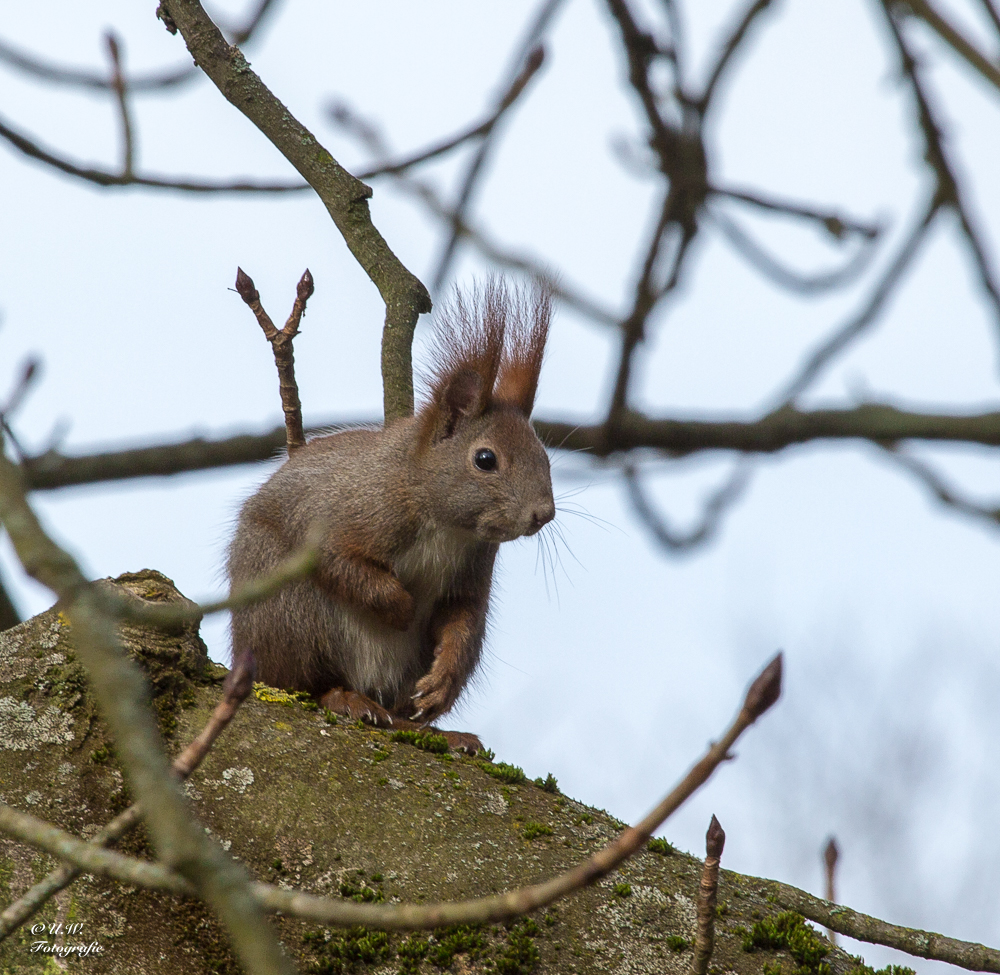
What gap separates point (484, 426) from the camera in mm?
4176

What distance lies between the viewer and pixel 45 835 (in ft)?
3.90

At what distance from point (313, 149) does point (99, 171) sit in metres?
0.82

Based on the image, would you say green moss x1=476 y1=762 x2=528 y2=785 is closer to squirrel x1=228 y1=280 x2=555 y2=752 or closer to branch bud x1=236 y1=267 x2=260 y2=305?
squirrel x1=228 y1=280 x2=555 y2=752

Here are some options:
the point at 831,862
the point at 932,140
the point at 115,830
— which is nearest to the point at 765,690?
the point at 115,830

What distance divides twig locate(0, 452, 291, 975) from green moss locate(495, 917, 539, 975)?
1.04m

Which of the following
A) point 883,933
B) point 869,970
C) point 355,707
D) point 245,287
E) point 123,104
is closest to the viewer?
point 869,970

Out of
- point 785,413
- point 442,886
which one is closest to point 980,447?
point 785,413

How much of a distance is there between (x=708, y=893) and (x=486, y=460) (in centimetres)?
249

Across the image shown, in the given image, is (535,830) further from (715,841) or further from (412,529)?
(412,529)

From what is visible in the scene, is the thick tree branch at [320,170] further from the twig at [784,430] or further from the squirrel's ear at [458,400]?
the twig at [784,430]

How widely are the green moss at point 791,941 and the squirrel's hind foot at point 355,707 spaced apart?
152cm

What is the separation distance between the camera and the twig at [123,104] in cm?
278

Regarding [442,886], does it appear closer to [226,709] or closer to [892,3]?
[226,709]

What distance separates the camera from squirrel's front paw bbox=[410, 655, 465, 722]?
3732mm
